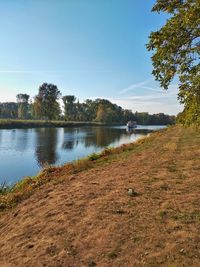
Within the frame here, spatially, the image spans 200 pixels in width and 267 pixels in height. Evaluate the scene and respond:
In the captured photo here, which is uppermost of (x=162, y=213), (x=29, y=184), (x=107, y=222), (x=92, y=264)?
(x=162, y=213)

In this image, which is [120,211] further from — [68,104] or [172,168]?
[68,104]

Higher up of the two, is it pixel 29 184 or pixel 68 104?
pixel 68 104

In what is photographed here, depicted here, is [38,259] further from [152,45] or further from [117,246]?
[152,45]

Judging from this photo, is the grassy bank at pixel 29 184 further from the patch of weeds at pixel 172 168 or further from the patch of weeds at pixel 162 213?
the patch of weeds at pixel 162 213

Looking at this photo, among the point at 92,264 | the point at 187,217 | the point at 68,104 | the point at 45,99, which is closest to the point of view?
the point at 92,264

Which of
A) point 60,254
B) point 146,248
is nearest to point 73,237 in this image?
point 60,254

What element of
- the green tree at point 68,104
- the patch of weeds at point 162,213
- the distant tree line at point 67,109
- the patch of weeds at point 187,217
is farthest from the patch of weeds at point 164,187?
the green tree at point 68,104

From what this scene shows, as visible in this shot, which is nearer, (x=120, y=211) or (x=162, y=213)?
(x=162, y=213)

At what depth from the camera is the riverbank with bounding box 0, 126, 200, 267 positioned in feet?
19.5

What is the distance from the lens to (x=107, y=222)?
24.5ft

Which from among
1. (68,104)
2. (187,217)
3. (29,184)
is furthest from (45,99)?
(187,217)

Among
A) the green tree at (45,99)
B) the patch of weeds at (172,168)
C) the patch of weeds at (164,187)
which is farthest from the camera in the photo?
the green tree at (45,99)

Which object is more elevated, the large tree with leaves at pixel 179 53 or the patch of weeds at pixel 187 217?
the large tree with leaves at pixel 179 53

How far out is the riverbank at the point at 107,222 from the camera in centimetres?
595
